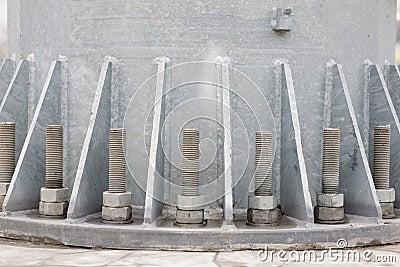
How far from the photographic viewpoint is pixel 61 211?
6.16 metres

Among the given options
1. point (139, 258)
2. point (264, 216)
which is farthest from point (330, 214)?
point (139, 258)

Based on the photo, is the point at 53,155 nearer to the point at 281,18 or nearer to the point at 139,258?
the point at 139,258

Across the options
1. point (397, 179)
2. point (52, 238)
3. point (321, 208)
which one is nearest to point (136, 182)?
point (52, 238)

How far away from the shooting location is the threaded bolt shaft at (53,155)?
6.21 m

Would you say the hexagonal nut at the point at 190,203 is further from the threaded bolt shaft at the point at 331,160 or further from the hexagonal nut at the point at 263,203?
the threaded bolt shaft at the point at 331,160

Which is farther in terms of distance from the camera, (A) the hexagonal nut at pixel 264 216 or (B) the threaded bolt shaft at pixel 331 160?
(B) the threaded bolt shaft at pixel 331 160

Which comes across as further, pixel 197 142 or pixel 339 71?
pixel 339 71

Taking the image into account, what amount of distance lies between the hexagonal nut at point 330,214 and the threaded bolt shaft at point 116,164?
63.0 inches

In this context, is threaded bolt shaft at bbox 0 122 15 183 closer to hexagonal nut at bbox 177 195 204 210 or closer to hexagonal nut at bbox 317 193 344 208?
hexagonal nut at bbox 177 195 204 210

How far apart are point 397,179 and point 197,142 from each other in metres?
2.16

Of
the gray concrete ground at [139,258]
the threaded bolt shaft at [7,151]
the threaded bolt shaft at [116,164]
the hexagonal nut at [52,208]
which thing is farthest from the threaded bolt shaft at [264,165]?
the threaded bolt shaft at [7,151]

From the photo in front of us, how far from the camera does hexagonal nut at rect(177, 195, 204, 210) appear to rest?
5828mm

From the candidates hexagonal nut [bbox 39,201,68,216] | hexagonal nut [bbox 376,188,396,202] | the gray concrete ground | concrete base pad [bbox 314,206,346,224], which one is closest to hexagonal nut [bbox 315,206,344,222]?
concrete base pad [bbox 314,206,346,224]

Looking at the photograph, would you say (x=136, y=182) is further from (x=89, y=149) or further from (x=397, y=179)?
(x=397, y=179)
